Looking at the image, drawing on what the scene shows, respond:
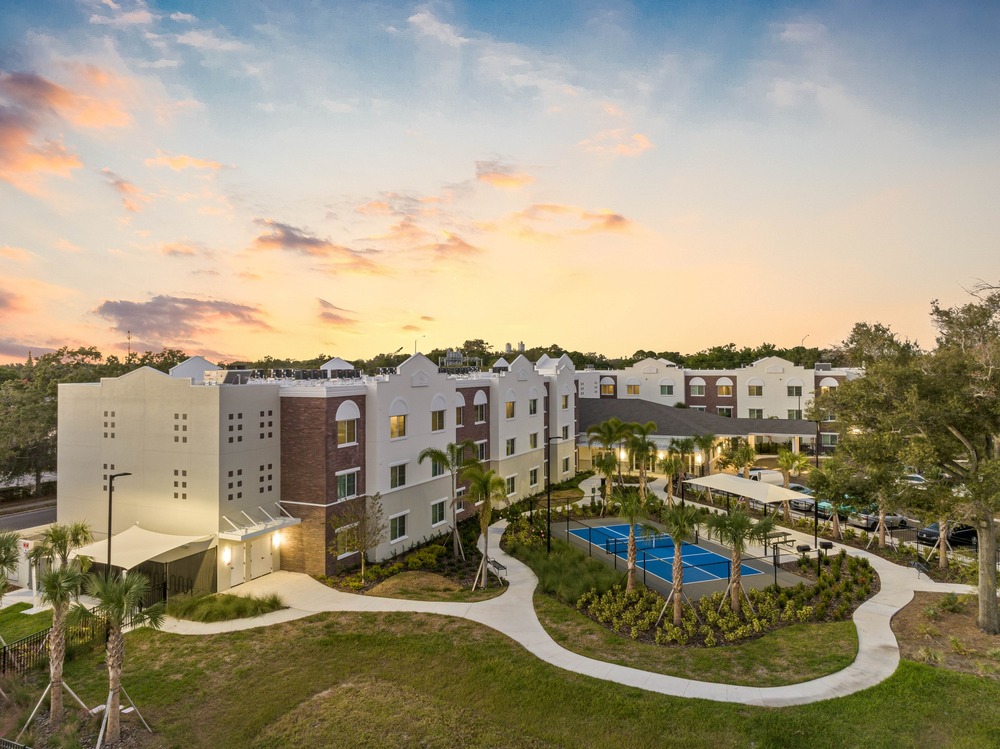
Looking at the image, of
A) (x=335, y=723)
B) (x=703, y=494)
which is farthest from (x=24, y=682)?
(x=703, y=494)

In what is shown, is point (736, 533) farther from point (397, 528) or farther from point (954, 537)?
point (954, 537)

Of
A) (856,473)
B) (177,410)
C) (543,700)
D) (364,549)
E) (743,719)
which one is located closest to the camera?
(743,719)

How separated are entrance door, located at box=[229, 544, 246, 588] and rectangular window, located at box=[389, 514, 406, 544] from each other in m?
7.06

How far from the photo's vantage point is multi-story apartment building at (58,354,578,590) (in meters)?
23.0

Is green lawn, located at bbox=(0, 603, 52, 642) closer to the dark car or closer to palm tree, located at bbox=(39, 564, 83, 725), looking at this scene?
palm tree, located at bbox=(39, 564, 83, 725)

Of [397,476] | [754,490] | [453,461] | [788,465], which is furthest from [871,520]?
[397,476]

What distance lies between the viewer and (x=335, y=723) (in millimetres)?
13805

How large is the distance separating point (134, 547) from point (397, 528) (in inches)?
457

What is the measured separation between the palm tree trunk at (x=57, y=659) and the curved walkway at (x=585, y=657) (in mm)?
5373

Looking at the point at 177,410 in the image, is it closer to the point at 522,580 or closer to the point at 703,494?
the point at 522,580

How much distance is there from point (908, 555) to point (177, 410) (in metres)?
34.5

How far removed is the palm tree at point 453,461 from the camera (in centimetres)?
2874

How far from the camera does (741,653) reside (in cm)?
1716

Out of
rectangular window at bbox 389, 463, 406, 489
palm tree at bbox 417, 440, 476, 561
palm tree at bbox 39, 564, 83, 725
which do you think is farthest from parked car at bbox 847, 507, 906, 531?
palm tree at bbox 39, 564, 83, 725
